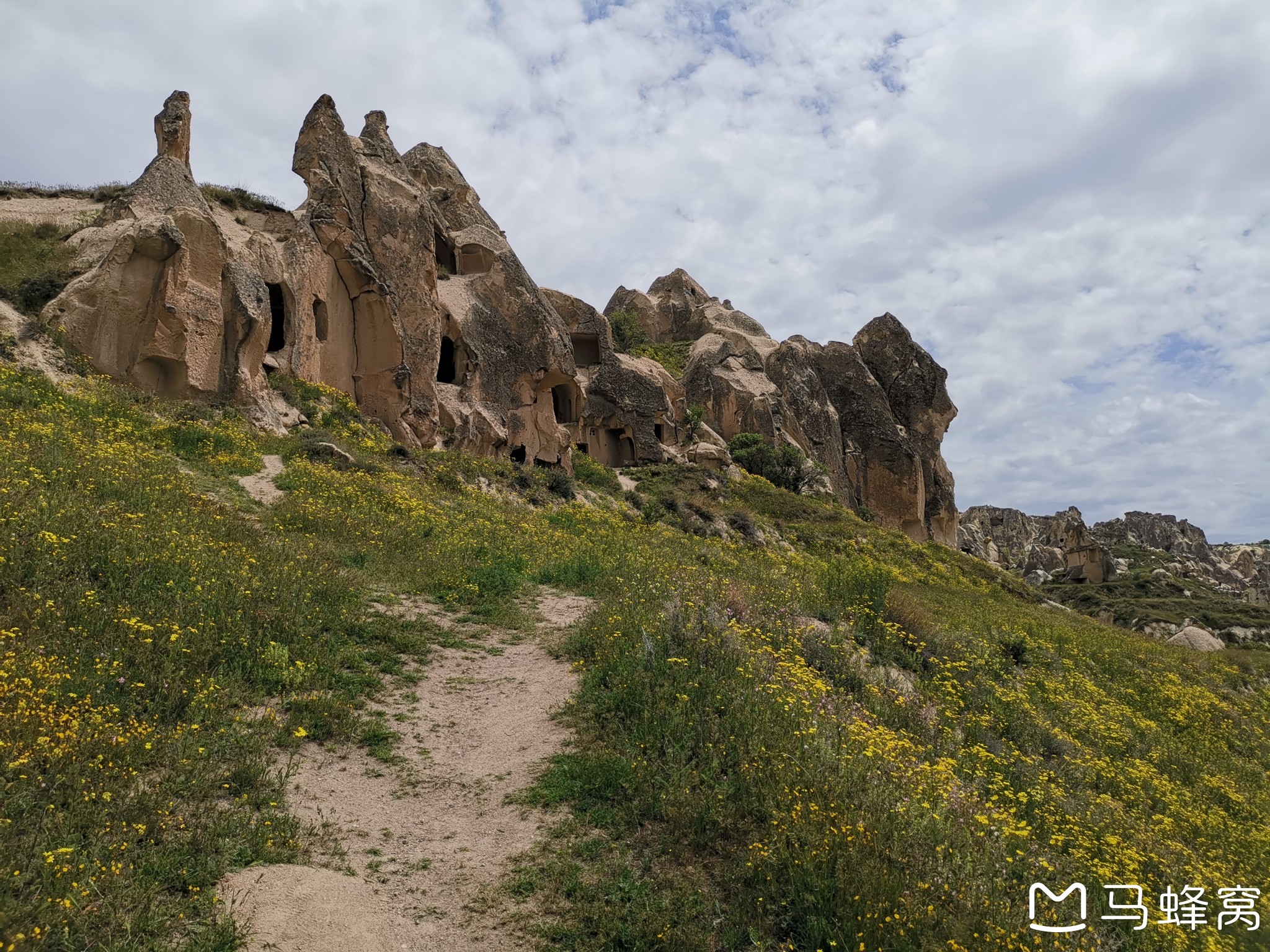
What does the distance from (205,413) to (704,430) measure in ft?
101

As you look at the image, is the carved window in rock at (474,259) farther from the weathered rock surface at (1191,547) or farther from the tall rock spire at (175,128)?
the weathered rock surface at (1191,547)

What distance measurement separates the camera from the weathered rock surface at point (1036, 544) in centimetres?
6838

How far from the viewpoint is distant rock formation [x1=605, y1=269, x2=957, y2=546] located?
156 feet

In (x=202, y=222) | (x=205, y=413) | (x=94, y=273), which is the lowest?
(x=205, y=413)

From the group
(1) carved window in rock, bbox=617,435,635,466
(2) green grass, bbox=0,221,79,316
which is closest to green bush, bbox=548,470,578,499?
(1) carved window in rock, bbox=617,435,635,466

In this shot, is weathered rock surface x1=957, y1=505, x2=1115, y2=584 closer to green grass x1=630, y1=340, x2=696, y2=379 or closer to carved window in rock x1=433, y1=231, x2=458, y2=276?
green grass x1=630, y1=340, x2=696, y2=379

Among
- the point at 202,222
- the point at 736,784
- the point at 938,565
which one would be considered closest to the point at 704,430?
the point at 938,565

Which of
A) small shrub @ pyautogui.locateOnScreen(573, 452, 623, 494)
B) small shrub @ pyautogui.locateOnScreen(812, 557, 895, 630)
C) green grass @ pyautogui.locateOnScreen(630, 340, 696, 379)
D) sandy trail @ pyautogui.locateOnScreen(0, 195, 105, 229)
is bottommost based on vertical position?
small shrub @ pyautogui.locateOnScreen(812, 557, 895, 630)

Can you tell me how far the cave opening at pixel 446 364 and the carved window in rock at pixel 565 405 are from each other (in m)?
7.21

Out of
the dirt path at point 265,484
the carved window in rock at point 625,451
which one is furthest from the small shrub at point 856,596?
the carved window in rock at point 625,451

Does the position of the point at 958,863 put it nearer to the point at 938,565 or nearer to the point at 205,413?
the point at 205,413

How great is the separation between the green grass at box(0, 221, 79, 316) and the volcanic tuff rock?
747 mm

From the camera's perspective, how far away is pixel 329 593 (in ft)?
28.3

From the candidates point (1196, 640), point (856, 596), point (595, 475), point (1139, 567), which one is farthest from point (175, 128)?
point (1139, 567)
